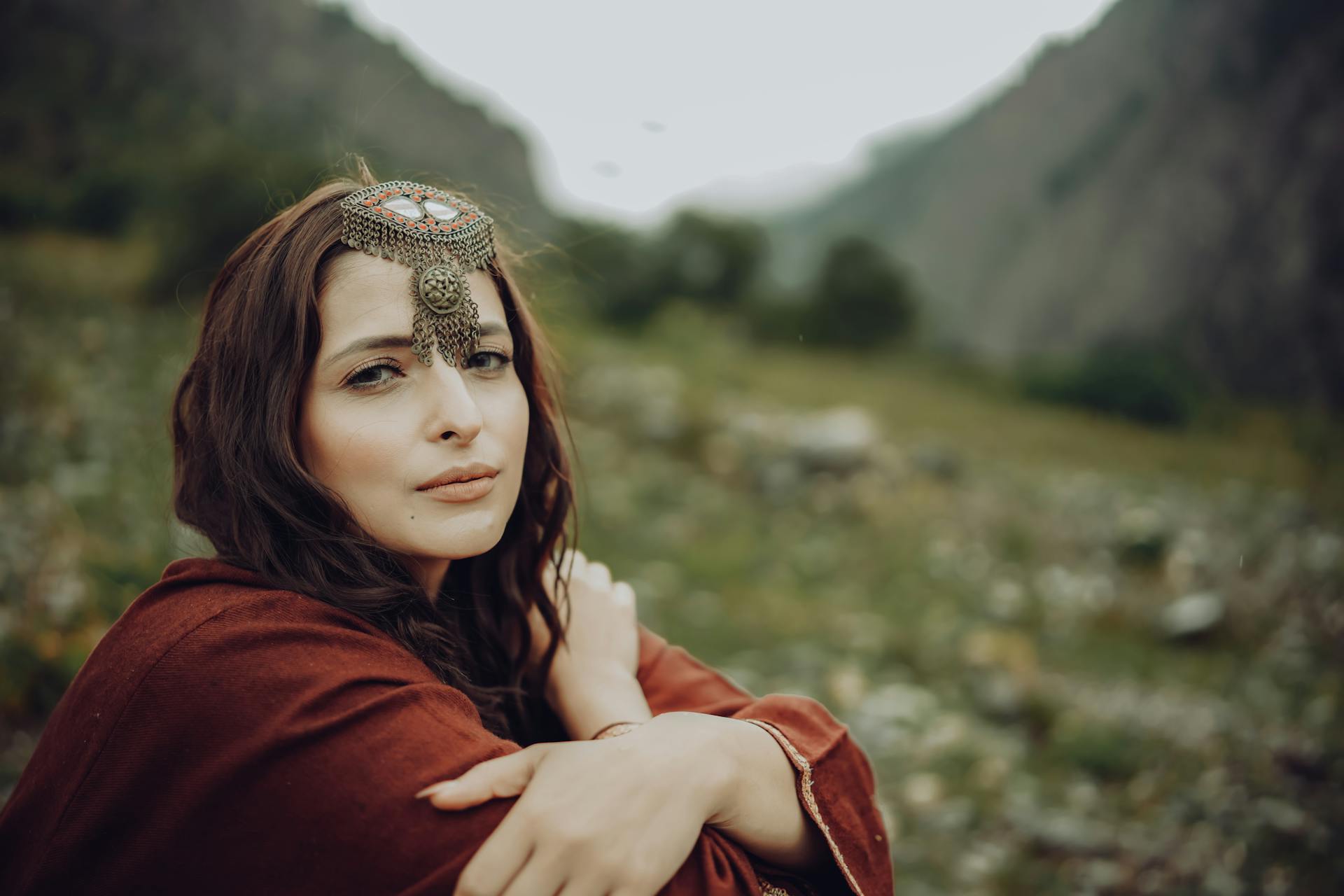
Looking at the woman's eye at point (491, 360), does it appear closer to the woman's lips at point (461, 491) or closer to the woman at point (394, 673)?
the woman at point (394, 673)

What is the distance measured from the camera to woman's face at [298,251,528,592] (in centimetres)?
149

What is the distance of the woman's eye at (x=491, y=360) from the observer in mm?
1679

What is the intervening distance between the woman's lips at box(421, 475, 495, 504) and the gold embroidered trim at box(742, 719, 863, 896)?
67cm

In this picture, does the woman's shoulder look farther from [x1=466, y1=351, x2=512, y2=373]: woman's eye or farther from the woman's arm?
[x1=466, y1=351, x2=512, y2=373]: woman's eye

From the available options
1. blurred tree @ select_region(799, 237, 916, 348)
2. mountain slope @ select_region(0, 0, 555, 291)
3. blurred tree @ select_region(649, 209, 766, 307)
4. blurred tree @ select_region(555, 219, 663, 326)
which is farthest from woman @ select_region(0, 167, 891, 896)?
blurred tree @ select_region(799, 237, 916, 348)

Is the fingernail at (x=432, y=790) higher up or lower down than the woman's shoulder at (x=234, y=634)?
lower down

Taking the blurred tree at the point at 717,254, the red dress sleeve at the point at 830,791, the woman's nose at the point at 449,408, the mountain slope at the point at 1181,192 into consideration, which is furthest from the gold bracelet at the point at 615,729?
the blurred tree at the point at 717,254

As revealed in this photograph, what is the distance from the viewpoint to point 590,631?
190cm

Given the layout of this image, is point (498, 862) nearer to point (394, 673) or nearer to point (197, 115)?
point (394, 673)

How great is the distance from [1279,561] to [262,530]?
24.5 ft

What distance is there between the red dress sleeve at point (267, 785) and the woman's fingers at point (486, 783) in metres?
0.02

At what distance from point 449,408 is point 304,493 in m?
0.32

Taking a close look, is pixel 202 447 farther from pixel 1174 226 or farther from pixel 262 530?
pixel 1174 226

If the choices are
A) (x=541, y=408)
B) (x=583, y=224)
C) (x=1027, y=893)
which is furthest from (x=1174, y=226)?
(x=541, y=408)
